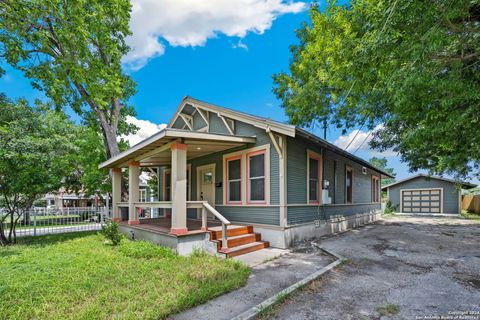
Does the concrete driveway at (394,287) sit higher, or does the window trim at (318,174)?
the window trim at (318,174)

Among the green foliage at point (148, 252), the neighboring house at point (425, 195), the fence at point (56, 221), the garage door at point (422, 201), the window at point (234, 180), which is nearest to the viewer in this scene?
the green foliage at point (148, 252)

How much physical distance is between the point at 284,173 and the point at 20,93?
54.6 feet

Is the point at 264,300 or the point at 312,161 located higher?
the point at 312,161

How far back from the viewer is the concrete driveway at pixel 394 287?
3.41 m

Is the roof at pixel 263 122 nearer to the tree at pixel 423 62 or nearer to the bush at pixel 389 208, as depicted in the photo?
the tree at pixel 423 62

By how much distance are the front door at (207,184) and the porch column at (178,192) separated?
3.13 metres

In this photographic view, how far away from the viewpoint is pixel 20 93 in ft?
47.3

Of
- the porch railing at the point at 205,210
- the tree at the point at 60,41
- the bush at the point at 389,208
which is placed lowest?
the bush at the point at 389,208

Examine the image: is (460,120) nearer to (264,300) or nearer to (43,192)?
(264,300)

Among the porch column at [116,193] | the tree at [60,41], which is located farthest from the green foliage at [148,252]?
the tree at [60,41]

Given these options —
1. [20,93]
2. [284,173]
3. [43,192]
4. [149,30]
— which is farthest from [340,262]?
[20,93]

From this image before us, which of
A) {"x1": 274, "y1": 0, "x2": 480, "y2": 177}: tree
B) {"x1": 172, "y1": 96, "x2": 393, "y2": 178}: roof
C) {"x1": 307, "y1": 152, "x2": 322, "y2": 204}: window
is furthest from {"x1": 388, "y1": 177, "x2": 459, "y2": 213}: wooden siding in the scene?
{"x1": 274, "y1": 0, "x2": 480, "y2": 177}: tree

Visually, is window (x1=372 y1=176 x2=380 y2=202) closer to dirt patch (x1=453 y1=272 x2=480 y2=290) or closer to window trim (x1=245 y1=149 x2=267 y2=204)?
window trim (x1=245 y1=149 x2=267 y2=204)

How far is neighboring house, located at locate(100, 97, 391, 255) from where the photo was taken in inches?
249
